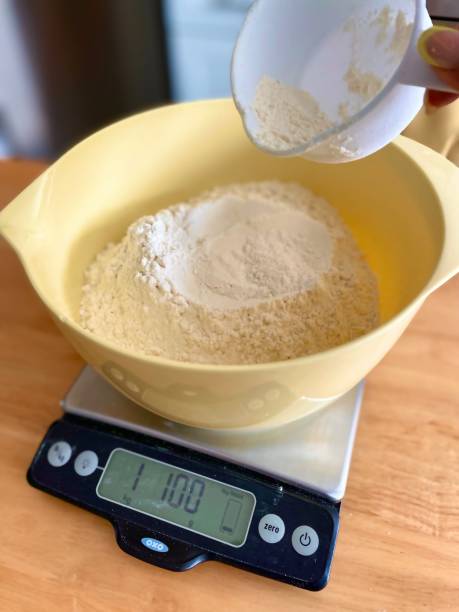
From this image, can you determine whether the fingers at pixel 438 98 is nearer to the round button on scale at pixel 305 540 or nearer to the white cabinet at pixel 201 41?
the round button on scale at pixel 305 540

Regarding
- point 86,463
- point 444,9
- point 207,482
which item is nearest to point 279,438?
point 207,482

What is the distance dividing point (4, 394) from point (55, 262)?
0.18m

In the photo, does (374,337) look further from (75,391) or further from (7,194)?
(7,194)

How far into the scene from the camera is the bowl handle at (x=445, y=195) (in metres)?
0.43

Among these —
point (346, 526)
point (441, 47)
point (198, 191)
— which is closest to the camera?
point (441, 47)

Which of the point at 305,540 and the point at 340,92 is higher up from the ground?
the point at 340,92

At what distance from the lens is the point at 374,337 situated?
0.40 meters

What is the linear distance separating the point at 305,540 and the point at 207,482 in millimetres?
102

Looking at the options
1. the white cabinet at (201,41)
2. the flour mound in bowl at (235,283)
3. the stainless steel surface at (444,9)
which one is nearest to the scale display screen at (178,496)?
the flour mound in bowl at (235,283)

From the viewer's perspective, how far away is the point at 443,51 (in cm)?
39

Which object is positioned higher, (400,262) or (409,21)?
(409,21)

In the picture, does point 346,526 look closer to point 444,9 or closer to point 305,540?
point 305,540

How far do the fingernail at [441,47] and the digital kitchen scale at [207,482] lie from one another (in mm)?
331

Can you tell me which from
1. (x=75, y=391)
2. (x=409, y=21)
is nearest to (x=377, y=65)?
(x=409, y=21)
